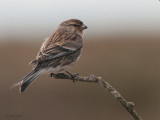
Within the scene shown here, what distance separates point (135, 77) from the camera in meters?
17.8

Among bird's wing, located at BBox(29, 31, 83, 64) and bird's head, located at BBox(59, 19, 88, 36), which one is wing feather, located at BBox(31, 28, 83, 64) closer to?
bird's wing, located at BBox(29, 31, 83, 64)

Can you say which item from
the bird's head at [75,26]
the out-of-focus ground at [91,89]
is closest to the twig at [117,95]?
the bird's head at [75,26]

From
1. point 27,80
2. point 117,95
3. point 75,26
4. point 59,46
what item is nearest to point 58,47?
point 59,46

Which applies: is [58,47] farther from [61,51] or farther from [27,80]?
[27,80]

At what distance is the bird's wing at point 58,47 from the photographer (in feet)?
29.8

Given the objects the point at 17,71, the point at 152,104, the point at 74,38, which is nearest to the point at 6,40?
the point at 17,71

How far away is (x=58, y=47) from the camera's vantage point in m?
9.45

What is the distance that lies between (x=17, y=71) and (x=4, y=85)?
1.16 m

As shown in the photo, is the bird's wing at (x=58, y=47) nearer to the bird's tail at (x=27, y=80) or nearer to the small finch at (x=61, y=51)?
the small finch at (x=61, y=51)

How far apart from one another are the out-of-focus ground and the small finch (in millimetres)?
5718

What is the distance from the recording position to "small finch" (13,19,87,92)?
8.75 metres

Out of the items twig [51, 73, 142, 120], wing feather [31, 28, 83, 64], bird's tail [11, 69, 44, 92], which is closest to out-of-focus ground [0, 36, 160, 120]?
wing feather [31, 28, 83, 64]

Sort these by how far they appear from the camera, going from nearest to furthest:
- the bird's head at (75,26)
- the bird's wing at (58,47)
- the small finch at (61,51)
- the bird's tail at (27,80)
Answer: the bird's tail at (27,80), the small finch at (61,51), the bird's wing at (58,47), the bird's head at (75,26)

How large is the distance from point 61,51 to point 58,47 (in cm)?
9
